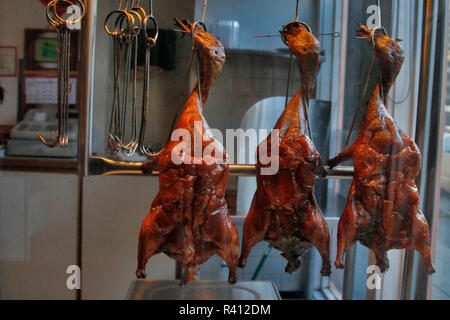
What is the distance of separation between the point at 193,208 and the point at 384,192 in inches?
21.8

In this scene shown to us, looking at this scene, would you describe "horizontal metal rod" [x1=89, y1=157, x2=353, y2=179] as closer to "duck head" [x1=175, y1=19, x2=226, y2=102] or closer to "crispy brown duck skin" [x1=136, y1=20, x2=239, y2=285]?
"crispy brown duck skin" [x1=136, y1=20, x2=239, y2=285]

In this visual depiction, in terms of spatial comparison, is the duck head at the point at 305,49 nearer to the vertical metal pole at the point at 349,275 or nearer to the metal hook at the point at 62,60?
the metal hook at the point at 62,60

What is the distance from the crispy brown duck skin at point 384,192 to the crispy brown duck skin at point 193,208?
0.36m

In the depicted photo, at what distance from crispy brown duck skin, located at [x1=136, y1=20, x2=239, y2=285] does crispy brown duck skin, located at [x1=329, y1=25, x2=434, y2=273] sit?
365 mm

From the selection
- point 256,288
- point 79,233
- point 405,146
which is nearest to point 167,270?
point 256,288

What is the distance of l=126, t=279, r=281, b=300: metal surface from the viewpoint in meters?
1.49

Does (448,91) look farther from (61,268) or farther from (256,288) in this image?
(61,268)

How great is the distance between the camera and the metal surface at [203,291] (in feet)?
4.89

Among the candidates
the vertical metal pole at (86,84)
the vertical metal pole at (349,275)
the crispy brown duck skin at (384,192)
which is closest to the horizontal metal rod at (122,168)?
the vertical metal pole at (86,84)

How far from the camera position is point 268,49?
153 cm

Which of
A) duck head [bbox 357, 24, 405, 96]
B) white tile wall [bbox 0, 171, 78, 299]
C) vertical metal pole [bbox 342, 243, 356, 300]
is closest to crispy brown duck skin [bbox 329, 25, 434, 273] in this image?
duck head [bbox 357, 24, 405, 96]

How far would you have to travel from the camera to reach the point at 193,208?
0.96 metres

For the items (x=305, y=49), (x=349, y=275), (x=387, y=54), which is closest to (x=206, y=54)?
(x=305, y=49)
